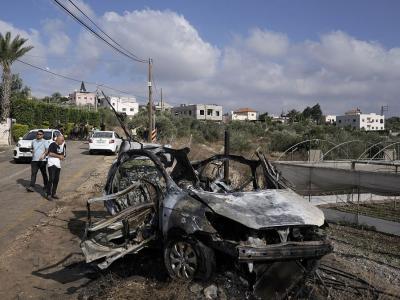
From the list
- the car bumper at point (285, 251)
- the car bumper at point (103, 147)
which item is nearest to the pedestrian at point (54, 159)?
the car bumper at point (285, 251)

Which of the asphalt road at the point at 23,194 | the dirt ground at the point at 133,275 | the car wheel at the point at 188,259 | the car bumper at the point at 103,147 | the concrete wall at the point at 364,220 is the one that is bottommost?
the concrete wall at the point at 364,220

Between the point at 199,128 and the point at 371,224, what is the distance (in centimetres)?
4690

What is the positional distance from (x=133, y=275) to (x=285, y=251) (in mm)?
2330

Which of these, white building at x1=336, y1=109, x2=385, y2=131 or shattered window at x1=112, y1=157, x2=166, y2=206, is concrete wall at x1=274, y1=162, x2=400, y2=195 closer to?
shattered window at x1=112, y1=157, x2=166, y2=206

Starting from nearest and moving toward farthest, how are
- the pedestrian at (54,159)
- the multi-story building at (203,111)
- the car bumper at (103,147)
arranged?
the pedestrian at (54,159), the car bumper at (103,147), the multi-story building at (203,111)

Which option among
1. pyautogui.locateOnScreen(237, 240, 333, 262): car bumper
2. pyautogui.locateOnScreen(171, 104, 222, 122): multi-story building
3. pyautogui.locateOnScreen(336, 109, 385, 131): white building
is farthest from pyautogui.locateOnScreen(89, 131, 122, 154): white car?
pyautogui.locateOnScreen(336, 109, 385, 131): white building

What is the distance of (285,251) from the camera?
5410 millimetres

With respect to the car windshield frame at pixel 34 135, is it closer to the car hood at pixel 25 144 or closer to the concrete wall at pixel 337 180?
the car hood at pixel 25 144

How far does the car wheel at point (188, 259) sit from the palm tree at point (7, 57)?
3202cm

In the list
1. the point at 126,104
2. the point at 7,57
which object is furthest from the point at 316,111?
the point at 7,57

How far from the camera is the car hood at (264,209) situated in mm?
5566

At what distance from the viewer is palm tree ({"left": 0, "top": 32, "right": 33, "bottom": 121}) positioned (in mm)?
34844

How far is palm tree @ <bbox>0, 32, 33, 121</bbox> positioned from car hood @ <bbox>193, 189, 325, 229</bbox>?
32.3 m

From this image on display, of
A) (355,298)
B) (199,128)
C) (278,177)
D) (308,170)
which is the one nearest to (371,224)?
(308,170)
